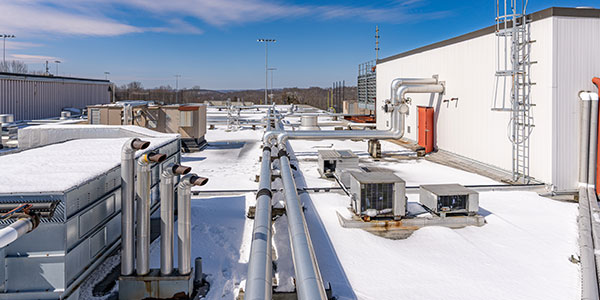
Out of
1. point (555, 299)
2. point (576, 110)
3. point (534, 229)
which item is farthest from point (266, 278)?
point (576, 110)

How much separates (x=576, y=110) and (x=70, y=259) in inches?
554

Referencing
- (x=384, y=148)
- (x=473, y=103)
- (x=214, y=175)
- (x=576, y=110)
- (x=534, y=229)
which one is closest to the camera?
(x=534, y=229)

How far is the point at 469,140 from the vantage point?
17969mm

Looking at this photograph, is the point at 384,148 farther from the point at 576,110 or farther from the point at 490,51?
the point at 576,110

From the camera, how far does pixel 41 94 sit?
38062 mm

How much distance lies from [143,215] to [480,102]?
48.4 ft

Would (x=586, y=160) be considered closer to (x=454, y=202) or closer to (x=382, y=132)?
(x=454, y=202)

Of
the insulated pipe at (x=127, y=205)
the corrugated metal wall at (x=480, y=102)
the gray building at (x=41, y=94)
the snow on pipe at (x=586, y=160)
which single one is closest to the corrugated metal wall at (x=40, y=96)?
the gray building at (x=41, y=94)

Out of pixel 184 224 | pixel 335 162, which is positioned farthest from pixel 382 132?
pixel 184 224

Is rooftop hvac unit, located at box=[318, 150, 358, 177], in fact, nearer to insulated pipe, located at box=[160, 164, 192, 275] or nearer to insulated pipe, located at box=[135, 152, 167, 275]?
insulated pipe, located at box=[160, 164, 192, 275]

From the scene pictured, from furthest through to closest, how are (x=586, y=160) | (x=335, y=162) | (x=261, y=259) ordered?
(x=335, y=162)
(x=586, y=160)
(x=261, y=259)

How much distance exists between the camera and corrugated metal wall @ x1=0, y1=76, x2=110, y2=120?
109 ft

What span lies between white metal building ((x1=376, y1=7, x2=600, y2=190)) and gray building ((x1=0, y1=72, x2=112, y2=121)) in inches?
1263

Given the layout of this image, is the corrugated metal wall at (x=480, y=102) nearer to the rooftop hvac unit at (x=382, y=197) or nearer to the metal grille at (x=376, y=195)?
the rooftop hvac unit at (x=382, y=197)
